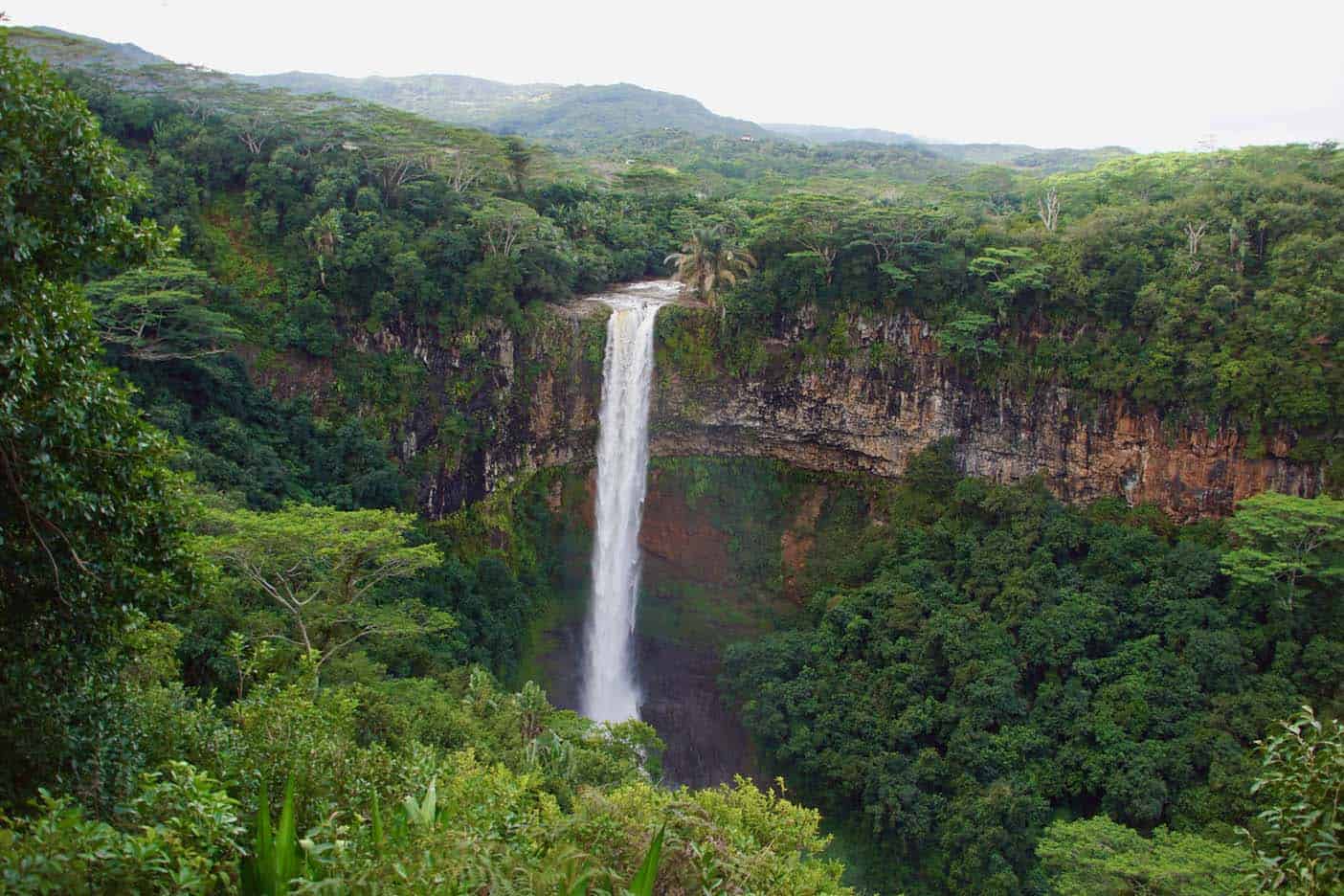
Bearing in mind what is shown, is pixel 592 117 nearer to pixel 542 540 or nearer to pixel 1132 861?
pixel 542 540

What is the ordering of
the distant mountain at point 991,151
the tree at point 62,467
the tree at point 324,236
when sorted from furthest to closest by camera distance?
the distant mountain at point 991,151
the tree at point 324,236
the tree at point 62,467

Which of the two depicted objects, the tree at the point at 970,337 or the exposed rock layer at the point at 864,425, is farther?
the tree at the point at 970,337

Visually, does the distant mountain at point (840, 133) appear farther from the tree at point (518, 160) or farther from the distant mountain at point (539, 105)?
the tree at point (518, 160)

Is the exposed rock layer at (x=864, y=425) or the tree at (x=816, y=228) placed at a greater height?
the tree at (x=816, y=228)

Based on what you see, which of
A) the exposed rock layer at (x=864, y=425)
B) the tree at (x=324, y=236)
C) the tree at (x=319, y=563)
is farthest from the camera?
the tree at (x=324, y=236)

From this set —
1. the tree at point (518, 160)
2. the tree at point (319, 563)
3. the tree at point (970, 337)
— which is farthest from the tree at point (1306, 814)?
the tree at point (518, 160)

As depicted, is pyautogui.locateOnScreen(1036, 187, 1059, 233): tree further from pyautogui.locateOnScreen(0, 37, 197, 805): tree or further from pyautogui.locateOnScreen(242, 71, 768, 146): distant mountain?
pyautogui.locateOnScreen(242, 71, 768, 146): distant mountain

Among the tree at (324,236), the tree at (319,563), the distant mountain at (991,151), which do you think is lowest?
the tree at (319,563)

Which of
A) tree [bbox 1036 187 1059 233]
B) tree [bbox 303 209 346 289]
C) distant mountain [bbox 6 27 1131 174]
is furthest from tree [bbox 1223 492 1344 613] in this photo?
distant mountain [bbox 6 27 1131 174]
